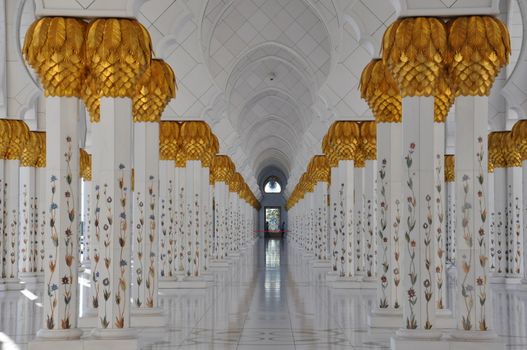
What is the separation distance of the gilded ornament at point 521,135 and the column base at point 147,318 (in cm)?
811

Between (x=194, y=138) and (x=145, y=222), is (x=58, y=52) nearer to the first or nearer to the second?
(x=145, y=222)

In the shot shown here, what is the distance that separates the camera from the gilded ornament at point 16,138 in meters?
14.1

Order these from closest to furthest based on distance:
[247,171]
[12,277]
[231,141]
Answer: [12,277] → [231,141] → [247,171]

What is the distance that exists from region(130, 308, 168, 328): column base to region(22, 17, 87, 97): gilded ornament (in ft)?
10.9

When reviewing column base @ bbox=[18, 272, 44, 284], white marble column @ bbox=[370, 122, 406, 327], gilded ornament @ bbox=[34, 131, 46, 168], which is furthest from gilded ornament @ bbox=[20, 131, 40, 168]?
white marble column @ bbox=[370, 122, 406, 327]

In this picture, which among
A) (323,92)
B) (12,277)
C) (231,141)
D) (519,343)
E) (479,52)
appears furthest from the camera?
(231,141)

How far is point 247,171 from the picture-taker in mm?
35781

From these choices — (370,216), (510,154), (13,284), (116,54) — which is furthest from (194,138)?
(116,54)

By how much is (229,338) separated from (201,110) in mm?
6250

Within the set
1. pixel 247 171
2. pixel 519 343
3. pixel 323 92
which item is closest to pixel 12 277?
pixel 323 92

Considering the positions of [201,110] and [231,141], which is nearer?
[201,110]

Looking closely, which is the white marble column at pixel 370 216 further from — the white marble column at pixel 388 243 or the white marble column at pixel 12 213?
the white marble column at pixel 12 213

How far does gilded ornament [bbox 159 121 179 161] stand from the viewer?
13.9 m

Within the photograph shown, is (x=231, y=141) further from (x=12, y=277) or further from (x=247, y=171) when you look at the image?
(x=247, y=171)
